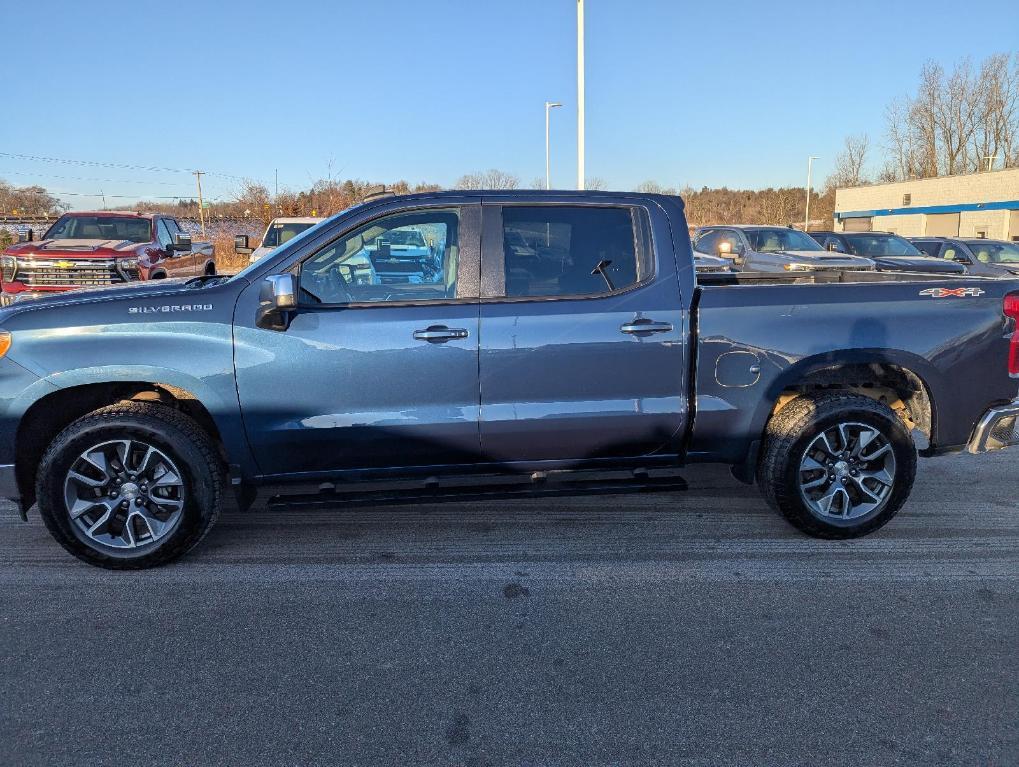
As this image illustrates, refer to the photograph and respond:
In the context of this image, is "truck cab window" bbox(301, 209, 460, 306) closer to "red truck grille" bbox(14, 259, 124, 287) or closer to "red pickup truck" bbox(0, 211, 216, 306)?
"red pickup truck" bbox(0, 211, 216, 306)

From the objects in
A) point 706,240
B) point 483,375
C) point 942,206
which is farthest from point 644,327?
point 942,206

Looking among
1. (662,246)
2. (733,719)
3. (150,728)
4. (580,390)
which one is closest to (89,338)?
(150,728)

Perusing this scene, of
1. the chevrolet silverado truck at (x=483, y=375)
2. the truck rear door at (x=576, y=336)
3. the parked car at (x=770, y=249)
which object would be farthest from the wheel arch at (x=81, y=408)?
the parked car at (x=770, y=249)

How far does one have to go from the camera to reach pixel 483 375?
161 inches

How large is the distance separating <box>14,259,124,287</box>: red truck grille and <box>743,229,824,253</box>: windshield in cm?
1281

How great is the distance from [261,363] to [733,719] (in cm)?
275

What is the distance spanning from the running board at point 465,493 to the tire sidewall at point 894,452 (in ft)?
2.13

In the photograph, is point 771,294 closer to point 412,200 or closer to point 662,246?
point 662,246

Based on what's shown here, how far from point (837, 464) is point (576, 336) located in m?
1.71

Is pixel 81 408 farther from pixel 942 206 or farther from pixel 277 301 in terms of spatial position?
pixel 942 206

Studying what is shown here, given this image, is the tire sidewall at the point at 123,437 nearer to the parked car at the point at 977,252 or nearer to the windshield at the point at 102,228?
the windshield at the point at 102,228

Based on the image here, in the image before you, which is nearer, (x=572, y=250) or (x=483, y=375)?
(x=483, y=375)

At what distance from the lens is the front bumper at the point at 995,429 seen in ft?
14.5

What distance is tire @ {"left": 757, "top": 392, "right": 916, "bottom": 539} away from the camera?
4.29 metres
